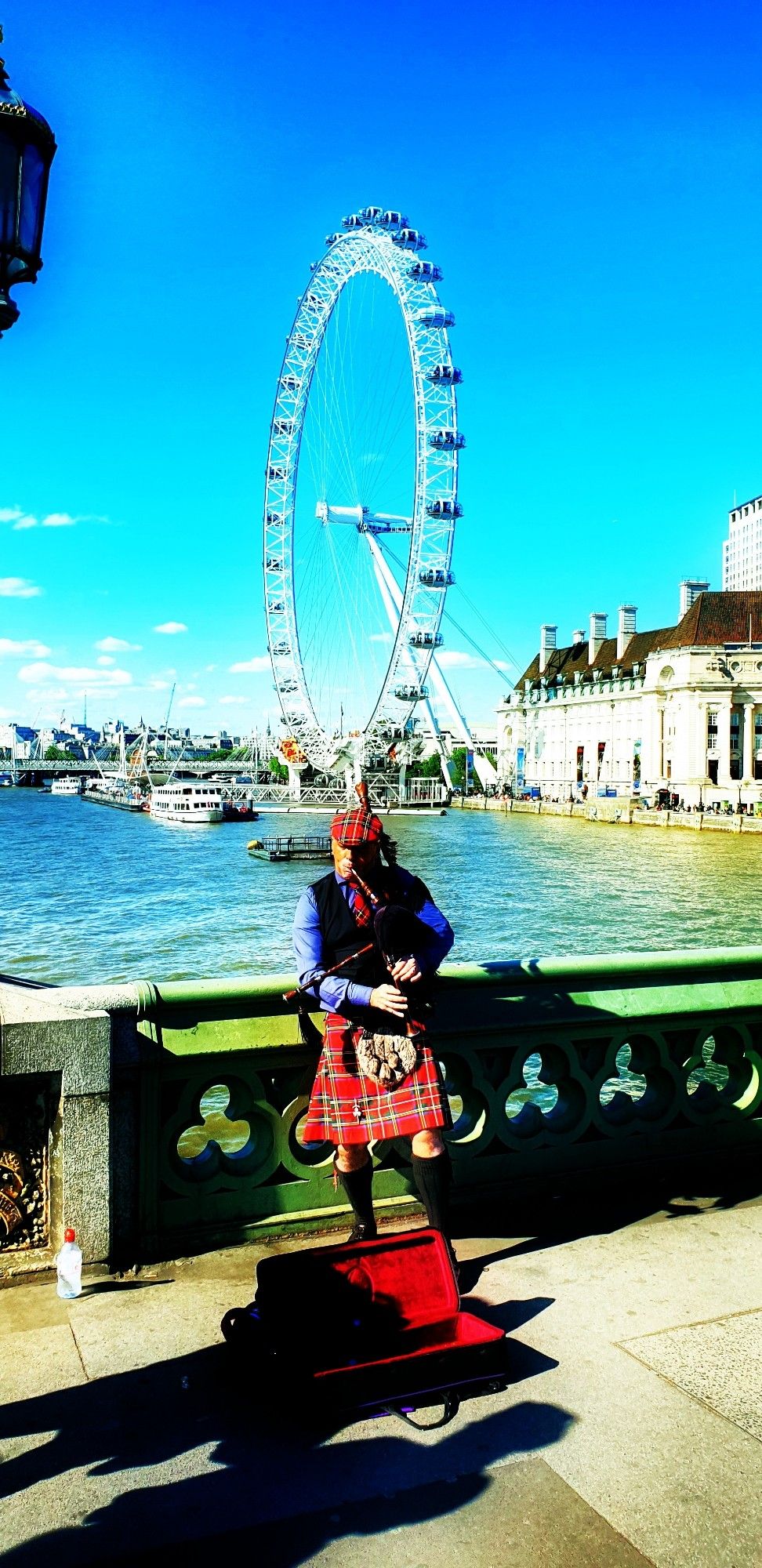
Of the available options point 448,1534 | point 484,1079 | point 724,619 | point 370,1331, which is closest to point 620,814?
point 724,619

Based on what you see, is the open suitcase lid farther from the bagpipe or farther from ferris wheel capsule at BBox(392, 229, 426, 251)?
ferris wheel capsule at BBox(392, 229, 426, 251)

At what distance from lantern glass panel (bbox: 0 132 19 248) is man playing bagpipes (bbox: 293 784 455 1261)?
1.88m

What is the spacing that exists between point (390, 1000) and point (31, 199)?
252cm

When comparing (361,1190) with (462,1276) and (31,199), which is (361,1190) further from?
(31,199)

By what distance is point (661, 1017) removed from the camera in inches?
181

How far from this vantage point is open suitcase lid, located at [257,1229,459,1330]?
3.32 metres

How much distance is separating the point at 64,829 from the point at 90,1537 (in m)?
84.3

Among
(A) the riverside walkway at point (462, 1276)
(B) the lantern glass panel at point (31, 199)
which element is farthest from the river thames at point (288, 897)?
(B) the lantern glass panel at point (31, 199)

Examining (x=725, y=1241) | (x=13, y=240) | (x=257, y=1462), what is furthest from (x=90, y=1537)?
(x=13, y=240)

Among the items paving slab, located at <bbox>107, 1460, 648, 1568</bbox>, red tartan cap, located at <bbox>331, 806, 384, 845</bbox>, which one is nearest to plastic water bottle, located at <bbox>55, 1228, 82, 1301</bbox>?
paving slab, located at <bbox>107, 1460, 648, 1568</bbox>

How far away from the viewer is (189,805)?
302 ft

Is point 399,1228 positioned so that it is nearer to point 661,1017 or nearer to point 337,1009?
point 337,1009

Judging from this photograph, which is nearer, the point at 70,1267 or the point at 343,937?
the point at 70,1267

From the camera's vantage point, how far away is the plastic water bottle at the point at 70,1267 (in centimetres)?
353
